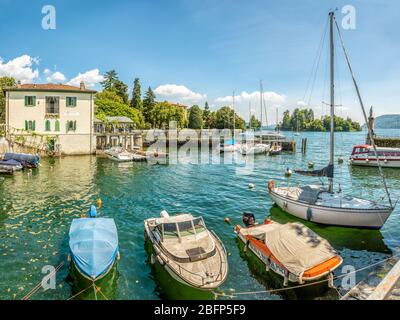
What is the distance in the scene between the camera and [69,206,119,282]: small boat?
12836 mm

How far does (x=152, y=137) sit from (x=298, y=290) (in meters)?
72.9

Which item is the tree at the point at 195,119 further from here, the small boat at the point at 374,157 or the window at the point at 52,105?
the small boat at the point at 374,157

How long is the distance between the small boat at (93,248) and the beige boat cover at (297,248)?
306 inches

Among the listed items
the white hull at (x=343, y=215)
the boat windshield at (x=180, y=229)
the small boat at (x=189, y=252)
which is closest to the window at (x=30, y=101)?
the small boat at (x=189, y=252)

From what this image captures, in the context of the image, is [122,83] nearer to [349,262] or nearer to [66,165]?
[66,165]

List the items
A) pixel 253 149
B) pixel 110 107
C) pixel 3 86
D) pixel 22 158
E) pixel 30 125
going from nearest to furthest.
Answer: pixel 22 158, pixel 30 125, pixel 253 149, pixel 3 86, pixel 110 107

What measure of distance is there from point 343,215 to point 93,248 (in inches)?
609

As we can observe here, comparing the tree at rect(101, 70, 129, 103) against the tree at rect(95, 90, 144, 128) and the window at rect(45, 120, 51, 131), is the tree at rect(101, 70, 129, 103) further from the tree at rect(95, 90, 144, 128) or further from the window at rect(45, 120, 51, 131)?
the window at rect(45, 120, 51, 131)

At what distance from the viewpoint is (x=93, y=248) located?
45.0ft

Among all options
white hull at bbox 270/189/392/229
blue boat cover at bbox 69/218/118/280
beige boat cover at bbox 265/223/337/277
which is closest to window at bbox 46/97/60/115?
blue boat cover at bbox 69/218/118/280

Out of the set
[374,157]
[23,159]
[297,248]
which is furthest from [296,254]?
[374,157]

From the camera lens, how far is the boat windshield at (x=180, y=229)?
15.4 metres

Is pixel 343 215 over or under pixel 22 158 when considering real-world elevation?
under

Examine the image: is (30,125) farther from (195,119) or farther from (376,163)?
(195,119)
